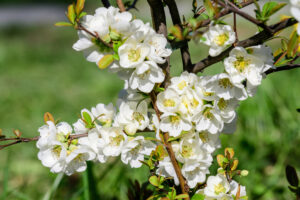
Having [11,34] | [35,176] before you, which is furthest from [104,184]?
[11,34]

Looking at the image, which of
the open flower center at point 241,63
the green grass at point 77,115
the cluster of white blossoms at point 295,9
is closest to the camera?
the cluster of white blossoms at point 295,9

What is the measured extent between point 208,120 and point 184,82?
0.10 metres

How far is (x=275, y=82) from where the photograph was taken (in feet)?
8.87

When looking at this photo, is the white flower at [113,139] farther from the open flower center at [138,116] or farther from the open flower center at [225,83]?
the open flower center at [225,83]

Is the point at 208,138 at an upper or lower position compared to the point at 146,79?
lower

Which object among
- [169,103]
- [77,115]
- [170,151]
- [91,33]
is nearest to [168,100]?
[169,103]

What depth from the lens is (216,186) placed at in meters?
0.82

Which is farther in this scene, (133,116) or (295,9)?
(133,116)

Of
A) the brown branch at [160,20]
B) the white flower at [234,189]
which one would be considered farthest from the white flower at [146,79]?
the white flower at [234,189]

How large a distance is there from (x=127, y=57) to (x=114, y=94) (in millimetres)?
2372

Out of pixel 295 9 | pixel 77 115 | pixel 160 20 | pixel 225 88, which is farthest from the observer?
pixel 77 115

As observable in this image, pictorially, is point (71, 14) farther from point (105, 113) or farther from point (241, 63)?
point (241, 63)

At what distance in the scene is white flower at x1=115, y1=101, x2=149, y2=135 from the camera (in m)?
0.78

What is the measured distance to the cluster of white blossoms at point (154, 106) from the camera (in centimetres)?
70
